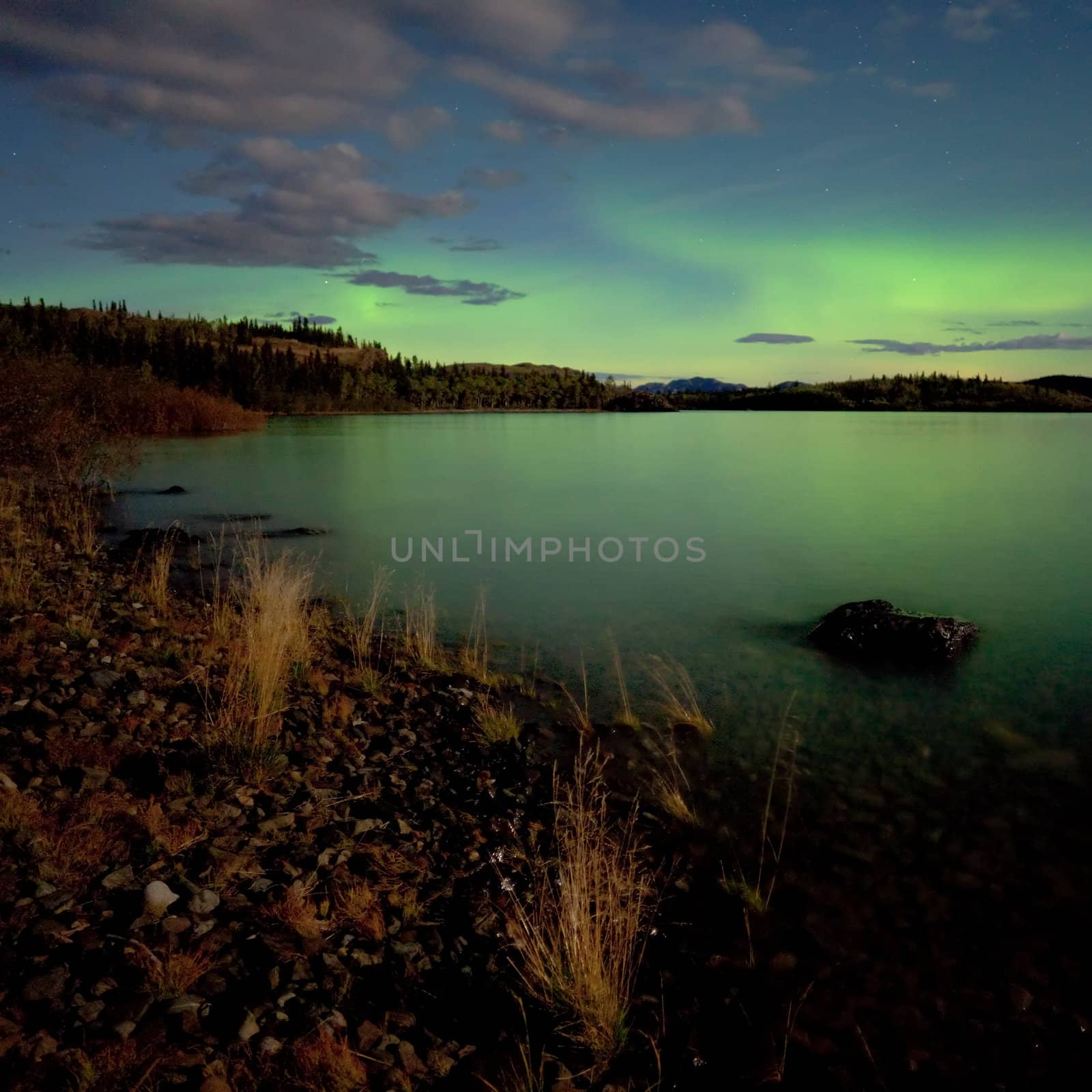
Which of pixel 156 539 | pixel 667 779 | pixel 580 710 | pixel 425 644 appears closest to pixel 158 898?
pixel 667 779

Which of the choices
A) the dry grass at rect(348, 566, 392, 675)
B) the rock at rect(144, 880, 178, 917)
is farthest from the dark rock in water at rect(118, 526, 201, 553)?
the rock at rect(144, 880, 178, 917)

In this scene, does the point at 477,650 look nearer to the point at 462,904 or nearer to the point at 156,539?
the point at 462,904

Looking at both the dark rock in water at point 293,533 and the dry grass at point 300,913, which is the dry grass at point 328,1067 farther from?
the dark rock in water at point 293,533

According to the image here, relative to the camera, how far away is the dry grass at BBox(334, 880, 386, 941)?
5.39 m

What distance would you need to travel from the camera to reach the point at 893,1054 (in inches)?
198

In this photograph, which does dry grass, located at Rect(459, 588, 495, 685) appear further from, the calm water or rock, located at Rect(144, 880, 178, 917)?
rock, located at Rect(144, 880, 178, 917)

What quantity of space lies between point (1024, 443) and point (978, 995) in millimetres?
89509

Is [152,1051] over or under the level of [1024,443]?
under

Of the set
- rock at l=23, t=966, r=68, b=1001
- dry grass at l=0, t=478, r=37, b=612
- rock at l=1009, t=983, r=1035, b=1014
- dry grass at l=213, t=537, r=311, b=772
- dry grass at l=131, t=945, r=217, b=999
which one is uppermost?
dry grass at l=0, t=478, r=37, b=612

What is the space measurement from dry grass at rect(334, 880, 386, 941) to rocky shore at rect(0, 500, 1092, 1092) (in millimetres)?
24

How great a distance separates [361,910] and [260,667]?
423 cm

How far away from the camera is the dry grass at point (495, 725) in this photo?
29.8 feet

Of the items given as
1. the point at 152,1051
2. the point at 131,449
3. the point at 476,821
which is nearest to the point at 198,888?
the point at 152,1051

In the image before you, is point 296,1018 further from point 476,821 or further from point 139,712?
point 139,712
